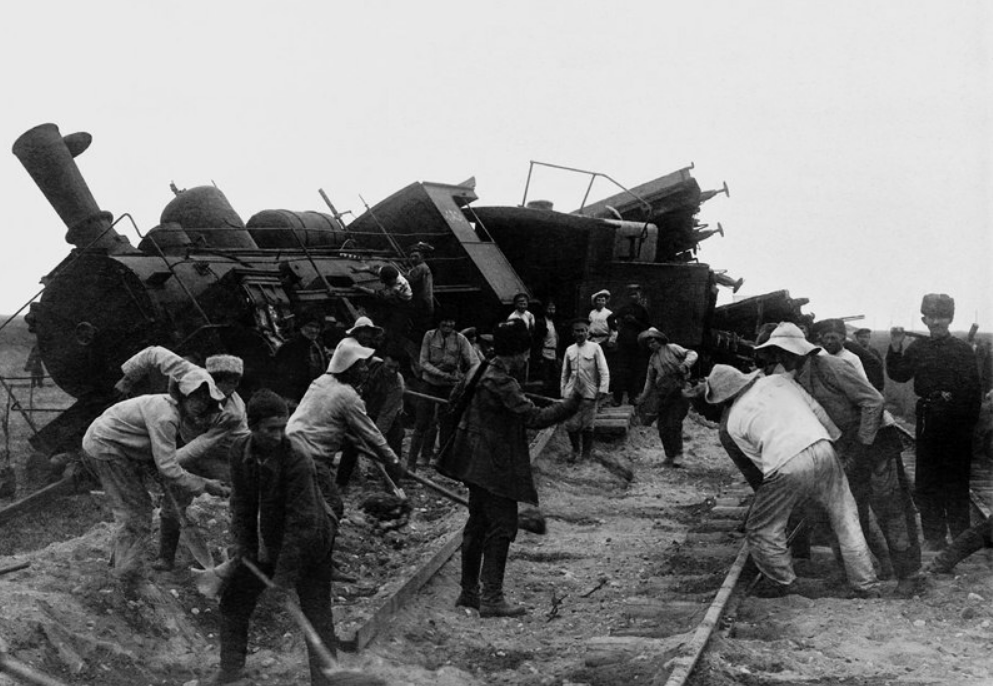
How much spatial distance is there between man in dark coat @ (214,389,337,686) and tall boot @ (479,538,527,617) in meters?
Answer: 1.75

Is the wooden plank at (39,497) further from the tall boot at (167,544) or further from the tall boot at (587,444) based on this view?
the tall boot at (587,444)

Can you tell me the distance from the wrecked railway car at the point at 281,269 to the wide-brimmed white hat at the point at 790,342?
535 cm

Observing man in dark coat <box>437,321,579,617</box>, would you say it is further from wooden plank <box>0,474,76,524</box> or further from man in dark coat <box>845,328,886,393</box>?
wooden plank <box>0,474,76,524</box>

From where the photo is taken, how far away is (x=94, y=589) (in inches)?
248

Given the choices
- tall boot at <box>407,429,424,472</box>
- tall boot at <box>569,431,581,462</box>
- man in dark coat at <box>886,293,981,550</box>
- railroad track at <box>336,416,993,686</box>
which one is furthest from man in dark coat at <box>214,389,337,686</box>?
tall boot at <box>569,431,581,462</box>

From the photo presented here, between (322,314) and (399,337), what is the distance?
1620 mm

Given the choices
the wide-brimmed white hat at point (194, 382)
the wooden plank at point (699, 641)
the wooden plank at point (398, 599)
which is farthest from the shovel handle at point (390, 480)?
the wooden plank at point (699, 641)

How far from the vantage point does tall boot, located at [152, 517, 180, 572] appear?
6.97 meters

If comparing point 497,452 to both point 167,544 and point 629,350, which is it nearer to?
point 167,544

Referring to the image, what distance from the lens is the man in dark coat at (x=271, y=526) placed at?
509 cm

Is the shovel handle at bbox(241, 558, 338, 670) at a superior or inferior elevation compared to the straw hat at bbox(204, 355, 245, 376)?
inferior

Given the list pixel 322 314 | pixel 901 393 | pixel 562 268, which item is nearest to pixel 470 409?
pixel 322 314

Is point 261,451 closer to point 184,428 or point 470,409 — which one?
point 470,409

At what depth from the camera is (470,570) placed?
7.09 m
